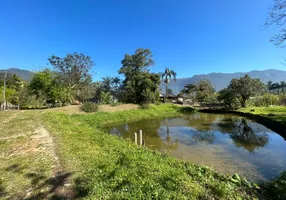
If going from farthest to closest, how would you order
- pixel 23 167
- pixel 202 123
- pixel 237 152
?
pixel 202 123 < pixel 237 152 < pixel 23 167

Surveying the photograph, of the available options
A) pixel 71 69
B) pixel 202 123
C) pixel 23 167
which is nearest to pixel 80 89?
pixel 71 69

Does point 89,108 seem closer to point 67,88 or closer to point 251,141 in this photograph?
point 67,88

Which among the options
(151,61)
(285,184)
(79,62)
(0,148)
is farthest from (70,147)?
(151,61)

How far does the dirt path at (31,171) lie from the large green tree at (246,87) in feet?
88.6

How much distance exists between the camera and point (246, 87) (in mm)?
24562

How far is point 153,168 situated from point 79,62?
26229mm

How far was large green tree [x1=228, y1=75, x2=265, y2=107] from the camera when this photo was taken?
24547mm

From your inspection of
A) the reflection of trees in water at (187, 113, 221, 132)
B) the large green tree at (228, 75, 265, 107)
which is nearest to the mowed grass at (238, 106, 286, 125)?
the large green tree at (228, 75, 265, 107)

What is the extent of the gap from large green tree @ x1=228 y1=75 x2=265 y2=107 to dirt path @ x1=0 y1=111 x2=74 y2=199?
27.0m

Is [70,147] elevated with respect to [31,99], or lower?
lower

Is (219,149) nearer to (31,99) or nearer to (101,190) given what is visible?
(101,190)

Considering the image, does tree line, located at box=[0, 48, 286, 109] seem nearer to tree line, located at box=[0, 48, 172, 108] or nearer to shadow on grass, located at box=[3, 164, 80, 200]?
tree line, located at box=[0, 48, 172, 108]

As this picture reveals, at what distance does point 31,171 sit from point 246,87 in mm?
28370

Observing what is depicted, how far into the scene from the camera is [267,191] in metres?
3.91
